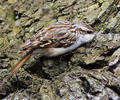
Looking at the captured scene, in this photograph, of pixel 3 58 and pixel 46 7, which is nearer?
pixel 3 58

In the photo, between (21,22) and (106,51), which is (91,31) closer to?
(106,51)

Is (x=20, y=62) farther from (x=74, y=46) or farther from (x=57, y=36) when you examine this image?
(x=74, y=46)

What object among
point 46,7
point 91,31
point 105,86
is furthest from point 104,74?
point 46,7

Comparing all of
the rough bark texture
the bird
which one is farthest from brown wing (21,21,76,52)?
the rough bark texture

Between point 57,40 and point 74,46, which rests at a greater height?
point 57,40

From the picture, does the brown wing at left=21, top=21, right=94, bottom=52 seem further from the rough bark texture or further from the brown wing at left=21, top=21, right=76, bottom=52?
the rough bark texture

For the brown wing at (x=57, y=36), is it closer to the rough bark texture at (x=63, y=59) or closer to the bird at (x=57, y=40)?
the bird at (x=57, y=40)

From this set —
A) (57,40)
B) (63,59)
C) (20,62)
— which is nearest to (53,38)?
(57,40)
